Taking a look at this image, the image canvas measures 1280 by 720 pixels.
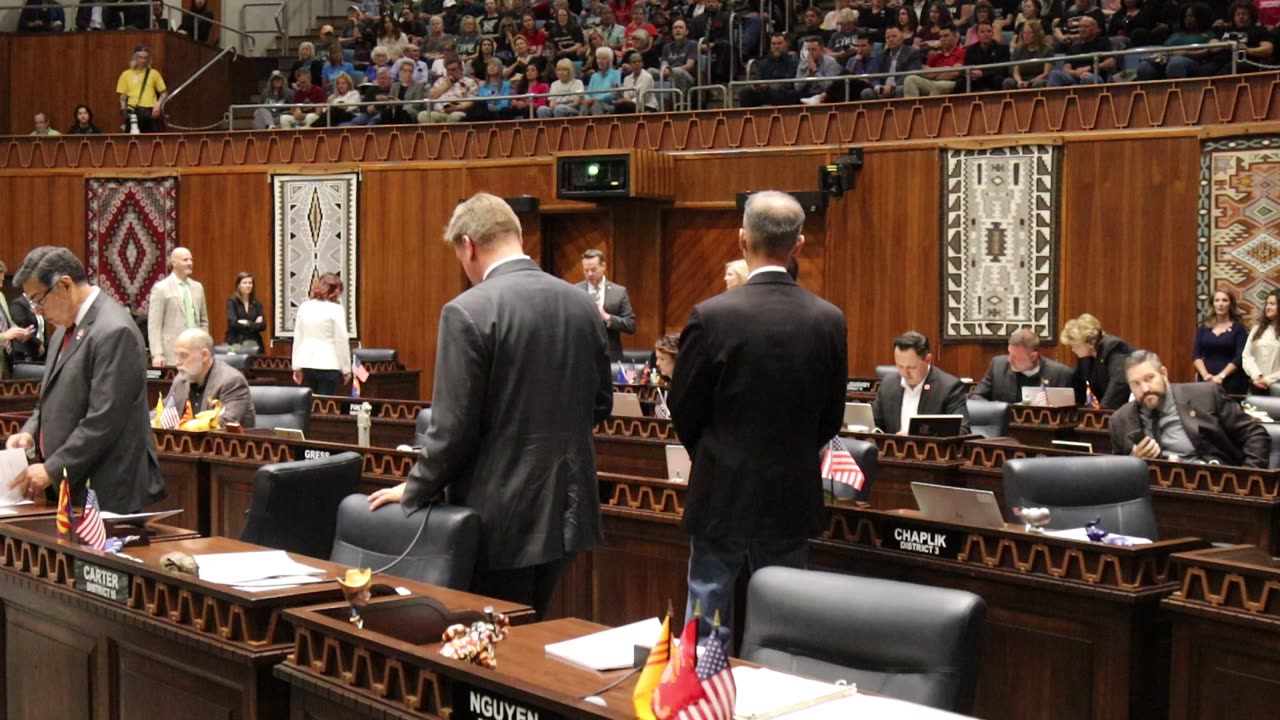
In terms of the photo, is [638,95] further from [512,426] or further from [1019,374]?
[512,426]

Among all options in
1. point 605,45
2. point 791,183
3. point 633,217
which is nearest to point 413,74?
point 605,45

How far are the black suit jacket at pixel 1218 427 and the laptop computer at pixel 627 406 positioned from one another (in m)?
2.41

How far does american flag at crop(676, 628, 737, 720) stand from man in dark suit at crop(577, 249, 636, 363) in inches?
271

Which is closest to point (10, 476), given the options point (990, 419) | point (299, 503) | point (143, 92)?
point (299, 503)

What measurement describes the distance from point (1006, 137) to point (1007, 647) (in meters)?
7.64

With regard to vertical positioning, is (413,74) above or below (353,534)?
above

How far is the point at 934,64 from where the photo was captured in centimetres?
1148

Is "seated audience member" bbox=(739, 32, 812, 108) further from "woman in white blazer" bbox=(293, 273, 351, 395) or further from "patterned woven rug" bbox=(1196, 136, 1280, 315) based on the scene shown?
"woman in white blazer" bbox=(293, 273, 351, 395)

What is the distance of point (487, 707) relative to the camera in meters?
2.14

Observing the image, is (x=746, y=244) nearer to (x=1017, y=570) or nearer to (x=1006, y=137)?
(x=1017, y=570)

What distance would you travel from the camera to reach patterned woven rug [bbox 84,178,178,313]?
1446 centimetres

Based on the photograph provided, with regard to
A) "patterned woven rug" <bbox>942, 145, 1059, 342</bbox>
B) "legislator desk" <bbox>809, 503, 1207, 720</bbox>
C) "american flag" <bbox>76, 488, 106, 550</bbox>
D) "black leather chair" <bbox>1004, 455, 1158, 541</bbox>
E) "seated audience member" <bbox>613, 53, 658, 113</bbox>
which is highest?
"seated audience member" <bbox>613, 53, 658, 113</bbox>

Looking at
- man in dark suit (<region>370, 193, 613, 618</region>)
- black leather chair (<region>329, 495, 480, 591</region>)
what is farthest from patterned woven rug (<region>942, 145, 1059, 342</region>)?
black leather chair (<region>329, 495, 480, 591</region>)

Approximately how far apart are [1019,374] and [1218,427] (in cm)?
261
